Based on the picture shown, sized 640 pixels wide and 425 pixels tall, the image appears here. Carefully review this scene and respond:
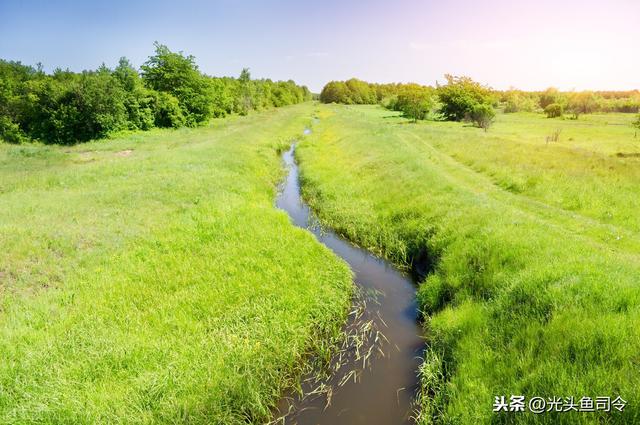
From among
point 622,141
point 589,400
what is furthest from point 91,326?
point 622,141

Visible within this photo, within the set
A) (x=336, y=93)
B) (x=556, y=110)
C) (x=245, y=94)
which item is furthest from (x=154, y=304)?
(x=336, y=93)

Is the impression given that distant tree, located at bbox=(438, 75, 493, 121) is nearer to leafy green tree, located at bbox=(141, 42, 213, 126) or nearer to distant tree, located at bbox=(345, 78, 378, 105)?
leafy green tree, located at bbox=(141, 42, 213, 126)

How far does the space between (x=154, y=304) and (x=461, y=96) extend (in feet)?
238

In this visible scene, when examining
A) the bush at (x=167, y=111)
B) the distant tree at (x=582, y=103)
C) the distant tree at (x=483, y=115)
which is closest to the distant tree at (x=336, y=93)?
the distant tree at (x=582, y=103)

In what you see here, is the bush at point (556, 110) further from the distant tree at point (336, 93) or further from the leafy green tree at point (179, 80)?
the distant tree at point (336, 93)

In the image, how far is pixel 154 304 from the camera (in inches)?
364

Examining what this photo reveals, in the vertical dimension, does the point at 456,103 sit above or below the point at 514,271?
above

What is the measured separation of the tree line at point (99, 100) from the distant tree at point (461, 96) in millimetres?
47943

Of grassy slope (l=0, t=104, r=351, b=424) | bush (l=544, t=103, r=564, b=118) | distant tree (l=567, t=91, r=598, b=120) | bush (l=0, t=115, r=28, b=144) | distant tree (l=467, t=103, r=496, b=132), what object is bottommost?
grassy slope (l=0, t=104, r=351, b=424)

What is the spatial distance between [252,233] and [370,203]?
317 inches

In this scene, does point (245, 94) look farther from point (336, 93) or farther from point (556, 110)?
point (336, 93)

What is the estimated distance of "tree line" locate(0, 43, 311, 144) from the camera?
38062 millimetres

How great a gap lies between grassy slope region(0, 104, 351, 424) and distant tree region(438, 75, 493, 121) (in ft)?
206

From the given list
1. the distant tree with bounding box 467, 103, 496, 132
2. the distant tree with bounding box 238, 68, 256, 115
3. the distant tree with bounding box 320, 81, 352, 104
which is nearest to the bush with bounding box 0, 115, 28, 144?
the distant tree with bounding box 238, 68, 256, 115
